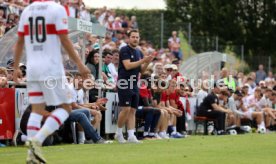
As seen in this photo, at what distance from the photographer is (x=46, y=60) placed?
11.0 m

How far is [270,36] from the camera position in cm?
4722

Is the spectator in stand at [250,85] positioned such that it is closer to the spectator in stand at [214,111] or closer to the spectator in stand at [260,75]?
the spectator in stand at [260,75]

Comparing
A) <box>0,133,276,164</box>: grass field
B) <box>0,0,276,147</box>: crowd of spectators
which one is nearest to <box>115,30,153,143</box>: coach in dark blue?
<box>0,0,276,147</box>: crowd of spectators

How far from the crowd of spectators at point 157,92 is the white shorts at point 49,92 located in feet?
17.9

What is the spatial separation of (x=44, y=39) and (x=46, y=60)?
0.29 meters

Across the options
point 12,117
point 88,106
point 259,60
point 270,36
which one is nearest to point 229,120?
point 88,106

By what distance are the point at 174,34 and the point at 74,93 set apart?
14.7 m

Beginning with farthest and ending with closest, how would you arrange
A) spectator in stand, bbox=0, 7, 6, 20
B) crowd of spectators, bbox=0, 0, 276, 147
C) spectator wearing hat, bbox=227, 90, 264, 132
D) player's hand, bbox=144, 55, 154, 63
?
spectator wearing hat, bbox=227, 90, 264, 132
spectator in stand, bbox=0, 7, 6, 20
crowd of spectators, bbox=0, 0, 276, 147
player's hand, bbox=144, 55, 154, 63

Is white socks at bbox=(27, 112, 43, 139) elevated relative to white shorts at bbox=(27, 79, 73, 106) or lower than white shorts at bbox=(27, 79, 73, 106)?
lower

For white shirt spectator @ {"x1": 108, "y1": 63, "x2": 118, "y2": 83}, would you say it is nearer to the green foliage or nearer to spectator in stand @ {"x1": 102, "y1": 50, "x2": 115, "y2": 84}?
spectator in stand @ {"x1": 102, "y1": 50, "x2": 115, "y2": 84}

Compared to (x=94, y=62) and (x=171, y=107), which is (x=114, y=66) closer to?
(x=171, y=107)

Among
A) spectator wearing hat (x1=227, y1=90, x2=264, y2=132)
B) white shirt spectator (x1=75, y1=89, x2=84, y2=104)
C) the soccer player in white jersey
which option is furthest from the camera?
spectator wearing hat (x1=227, y1=90, x2=264, y2=132)

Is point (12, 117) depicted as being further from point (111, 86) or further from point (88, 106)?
point (111, 86)

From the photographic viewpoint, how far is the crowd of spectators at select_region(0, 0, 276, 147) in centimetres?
1828
